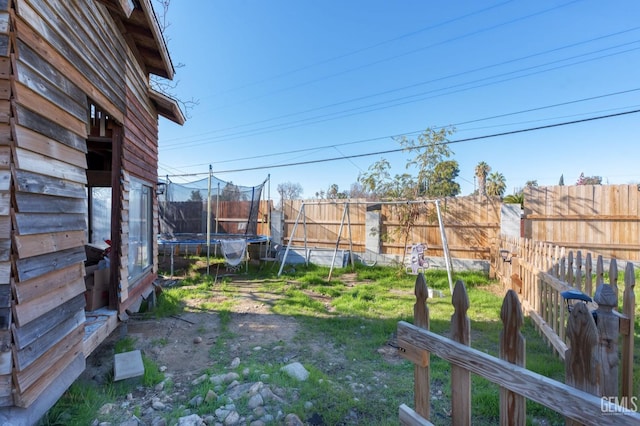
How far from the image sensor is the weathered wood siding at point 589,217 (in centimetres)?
671

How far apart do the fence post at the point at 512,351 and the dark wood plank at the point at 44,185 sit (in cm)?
243

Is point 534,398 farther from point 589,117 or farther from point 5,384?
point 589,117

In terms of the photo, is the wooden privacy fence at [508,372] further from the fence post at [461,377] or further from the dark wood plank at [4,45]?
the dark wood plank at [4,45]

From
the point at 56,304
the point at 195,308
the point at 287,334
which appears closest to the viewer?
the point at 56,304

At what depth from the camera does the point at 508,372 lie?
109 centimetres

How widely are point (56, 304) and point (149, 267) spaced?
2.99 metres

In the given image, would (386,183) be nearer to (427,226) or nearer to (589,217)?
(427,226)

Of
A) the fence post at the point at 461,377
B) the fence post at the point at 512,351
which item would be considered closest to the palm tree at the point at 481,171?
the fence post at the point at 461,377

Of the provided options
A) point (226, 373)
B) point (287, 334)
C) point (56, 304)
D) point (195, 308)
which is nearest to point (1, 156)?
point (56, 304)

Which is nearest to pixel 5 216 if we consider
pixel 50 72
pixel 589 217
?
pixel 50 72

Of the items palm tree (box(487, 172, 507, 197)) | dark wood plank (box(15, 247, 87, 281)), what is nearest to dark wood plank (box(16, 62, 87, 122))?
dark wood plank (box(15, 247, 87, 281))

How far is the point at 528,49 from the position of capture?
805 centimetres

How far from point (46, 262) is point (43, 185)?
1.57 ft

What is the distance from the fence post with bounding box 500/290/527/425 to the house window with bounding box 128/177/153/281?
3975 mm
